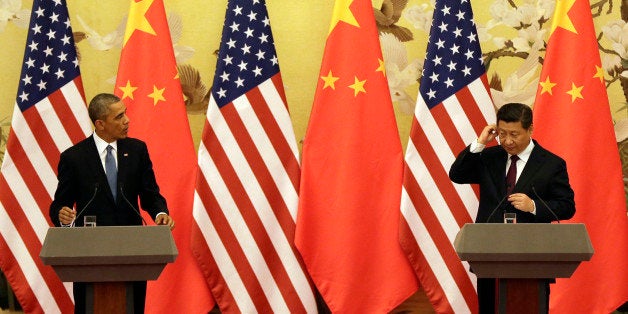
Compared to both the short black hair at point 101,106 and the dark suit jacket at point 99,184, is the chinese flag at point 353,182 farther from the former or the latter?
the short black hair at point 101,106

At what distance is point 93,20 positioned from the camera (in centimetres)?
598

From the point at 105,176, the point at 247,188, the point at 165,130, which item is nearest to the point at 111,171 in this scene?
the point at 105,176

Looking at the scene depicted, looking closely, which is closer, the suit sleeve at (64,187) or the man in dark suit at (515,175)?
the man in dark suit at (515,175)

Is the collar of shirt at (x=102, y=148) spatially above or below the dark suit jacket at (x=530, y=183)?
above

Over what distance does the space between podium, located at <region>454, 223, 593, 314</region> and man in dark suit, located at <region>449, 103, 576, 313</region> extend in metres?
0.40

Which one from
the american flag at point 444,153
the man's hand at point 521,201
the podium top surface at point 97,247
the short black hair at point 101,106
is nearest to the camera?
the podium top surface at point 97,247

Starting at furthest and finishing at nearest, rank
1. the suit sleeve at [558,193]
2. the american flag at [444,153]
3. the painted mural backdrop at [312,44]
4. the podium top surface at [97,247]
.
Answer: the painted mural backdrop at [312,44] → the american flag at [444,153] → the suit sleeve at [558,193] → the podium top surface at [97,247]

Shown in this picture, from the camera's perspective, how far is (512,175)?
4.38 metres

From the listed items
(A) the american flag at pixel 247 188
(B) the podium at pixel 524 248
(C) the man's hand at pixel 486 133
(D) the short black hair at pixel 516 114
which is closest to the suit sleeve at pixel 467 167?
(C) the man's hand at pixel 486 133

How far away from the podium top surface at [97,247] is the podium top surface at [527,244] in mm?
1255

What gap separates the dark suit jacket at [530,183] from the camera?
4.25 meters

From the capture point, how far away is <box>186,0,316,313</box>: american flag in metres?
5.53

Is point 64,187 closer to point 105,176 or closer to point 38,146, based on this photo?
point 105,176

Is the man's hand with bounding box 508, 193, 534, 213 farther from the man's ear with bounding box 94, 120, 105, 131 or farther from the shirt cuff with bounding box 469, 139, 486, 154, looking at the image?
the man's ear with bounding box 94, 120, 105, 131
